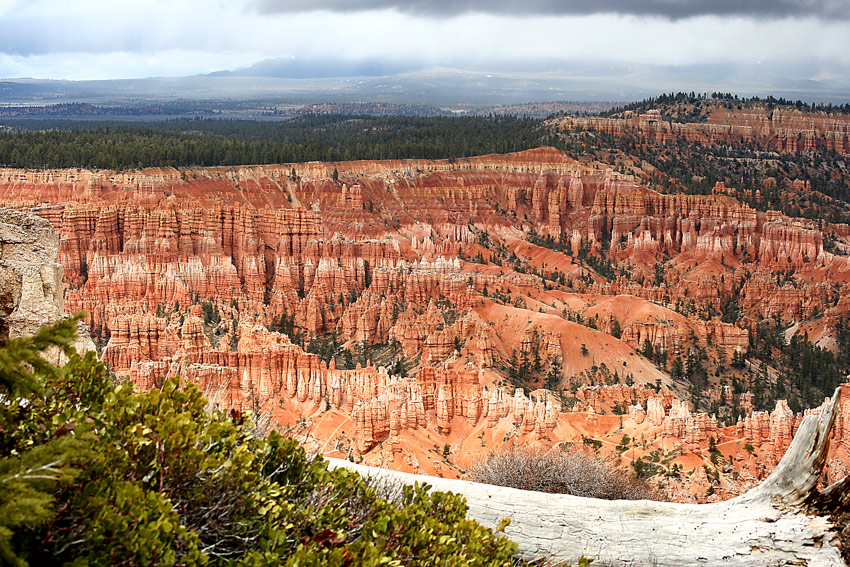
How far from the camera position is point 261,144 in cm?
10912

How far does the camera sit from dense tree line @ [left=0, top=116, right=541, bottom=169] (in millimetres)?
85500

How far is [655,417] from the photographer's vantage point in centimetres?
3469

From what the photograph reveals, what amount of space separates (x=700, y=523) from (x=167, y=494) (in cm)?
746

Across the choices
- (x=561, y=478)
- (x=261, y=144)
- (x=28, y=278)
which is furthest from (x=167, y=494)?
(x=261, y=144)

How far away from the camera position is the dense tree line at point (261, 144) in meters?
85.5

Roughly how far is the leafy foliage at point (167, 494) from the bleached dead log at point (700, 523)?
51.8 inches

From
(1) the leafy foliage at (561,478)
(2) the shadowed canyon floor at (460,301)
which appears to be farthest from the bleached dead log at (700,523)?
(1) the leafy foliage at (561,478)

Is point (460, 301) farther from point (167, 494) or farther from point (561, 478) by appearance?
point (167, 494)

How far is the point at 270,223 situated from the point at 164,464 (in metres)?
73.2

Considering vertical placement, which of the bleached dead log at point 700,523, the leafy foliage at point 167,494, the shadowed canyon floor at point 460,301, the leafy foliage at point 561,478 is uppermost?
the leafy foliage at point 167,494

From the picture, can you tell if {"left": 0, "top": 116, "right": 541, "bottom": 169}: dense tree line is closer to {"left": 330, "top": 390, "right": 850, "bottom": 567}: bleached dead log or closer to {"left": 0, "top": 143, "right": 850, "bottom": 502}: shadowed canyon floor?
{"left": 0, "top": 143, "right": 850, "bottom": 502}: shadowed canyon floor

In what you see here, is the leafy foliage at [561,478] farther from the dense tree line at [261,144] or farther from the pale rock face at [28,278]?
the dense tree line at [261,144]

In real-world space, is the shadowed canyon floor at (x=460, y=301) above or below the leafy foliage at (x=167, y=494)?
below

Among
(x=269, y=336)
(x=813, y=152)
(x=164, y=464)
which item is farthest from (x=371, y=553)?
(x=813, y=152)
